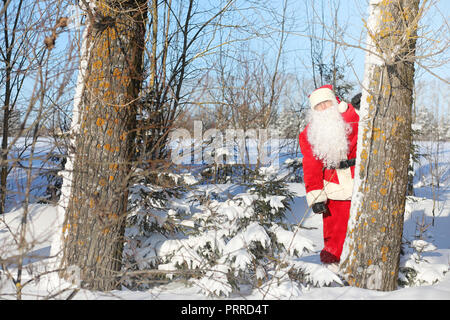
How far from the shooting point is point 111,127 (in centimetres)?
323

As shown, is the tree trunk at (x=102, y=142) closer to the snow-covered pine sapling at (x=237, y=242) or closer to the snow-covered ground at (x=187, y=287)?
the snow-covered ground at (x=187, y=287)

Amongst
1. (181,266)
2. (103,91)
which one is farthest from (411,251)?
(103,91)

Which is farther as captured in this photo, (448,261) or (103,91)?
(448,261)

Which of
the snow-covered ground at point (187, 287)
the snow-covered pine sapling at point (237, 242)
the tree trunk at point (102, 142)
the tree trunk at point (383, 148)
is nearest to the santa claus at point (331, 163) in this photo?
the snow-covered ground at point (187, 287)

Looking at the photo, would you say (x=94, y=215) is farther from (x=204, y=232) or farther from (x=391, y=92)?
(x=391, y=92)

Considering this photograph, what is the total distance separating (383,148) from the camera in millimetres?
3150

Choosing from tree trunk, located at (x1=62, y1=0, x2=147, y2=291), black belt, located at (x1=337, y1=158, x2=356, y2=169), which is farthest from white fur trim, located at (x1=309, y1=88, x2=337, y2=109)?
tree trunk, located at (x1=62, y1=0, x2=147, y2=291)

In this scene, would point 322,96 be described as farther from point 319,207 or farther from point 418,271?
point 418,271

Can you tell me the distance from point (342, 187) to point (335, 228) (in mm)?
472

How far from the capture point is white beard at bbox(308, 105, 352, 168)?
14.0ft

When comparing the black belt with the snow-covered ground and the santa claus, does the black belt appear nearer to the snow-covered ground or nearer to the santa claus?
the santa claus

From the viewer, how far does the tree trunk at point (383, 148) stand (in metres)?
3.11
